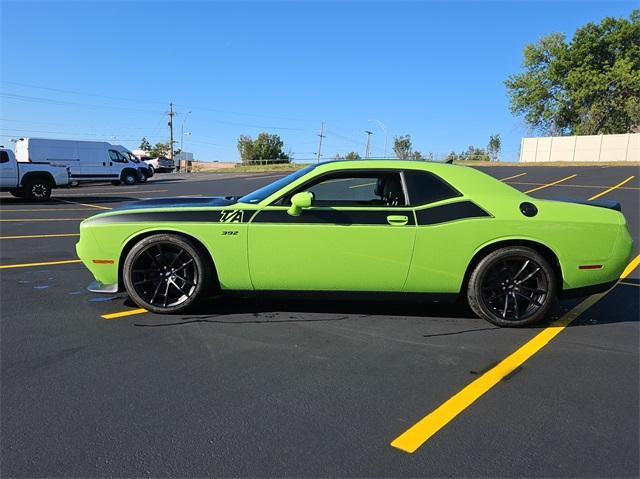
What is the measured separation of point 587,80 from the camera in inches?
1919

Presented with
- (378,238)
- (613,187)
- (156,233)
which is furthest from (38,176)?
(613,187)

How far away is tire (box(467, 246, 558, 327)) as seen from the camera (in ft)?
13.6

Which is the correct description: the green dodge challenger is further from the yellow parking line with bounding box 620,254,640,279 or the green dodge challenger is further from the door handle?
the yellow parking line with bounding box 620,254,640,279

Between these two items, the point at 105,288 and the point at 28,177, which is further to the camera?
the point at 28,177

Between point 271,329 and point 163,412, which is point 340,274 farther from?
point 163,412

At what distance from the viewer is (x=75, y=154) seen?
25203mm

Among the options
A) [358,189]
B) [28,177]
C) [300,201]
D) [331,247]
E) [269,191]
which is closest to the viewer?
[300,201]

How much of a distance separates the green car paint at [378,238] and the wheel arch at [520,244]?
0.02 metres

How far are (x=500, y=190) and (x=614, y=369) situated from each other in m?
1.69

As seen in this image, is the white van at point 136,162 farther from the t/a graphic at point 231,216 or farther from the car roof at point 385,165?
the car roof at point 385,165

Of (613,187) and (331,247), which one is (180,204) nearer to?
(331,247)

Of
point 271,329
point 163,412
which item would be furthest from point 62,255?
point 163,412

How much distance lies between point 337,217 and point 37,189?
611 inches

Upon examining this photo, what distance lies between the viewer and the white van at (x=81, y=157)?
24469 mm
